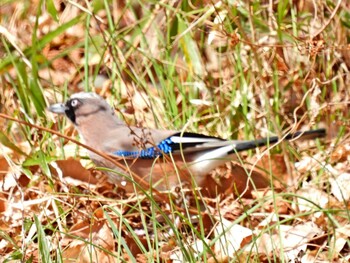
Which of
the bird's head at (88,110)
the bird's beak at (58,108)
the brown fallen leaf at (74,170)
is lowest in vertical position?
the brown fallen leaf at (74,170)

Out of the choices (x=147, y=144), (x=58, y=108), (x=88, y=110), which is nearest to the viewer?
(x=147, y=144)

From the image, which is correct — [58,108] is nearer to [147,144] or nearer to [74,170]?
[74,170]

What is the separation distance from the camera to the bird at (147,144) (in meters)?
5.03

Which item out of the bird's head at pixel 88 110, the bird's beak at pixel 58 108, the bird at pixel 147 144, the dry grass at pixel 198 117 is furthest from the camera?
the bird's head at pixel 88 110

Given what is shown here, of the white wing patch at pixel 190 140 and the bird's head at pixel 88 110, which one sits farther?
the bird's head at pixel 88 110

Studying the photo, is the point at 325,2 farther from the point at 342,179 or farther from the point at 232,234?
the point at 232,234

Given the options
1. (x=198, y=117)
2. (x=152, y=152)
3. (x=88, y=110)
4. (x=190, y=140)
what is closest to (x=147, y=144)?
(x=152, y=152)

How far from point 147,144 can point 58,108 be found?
655 mm

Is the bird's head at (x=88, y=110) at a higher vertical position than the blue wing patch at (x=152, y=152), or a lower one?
higher

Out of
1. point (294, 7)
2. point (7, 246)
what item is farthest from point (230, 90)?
point (7, 246)

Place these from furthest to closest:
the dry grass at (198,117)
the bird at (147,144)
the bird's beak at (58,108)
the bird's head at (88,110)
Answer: the bird's head at (88,110) → the bird's beak at (58,108) → the bird at (147,144) → the dry grass at (198,117)

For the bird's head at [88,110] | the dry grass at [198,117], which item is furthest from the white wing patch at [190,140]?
the bird's head at [88,110]

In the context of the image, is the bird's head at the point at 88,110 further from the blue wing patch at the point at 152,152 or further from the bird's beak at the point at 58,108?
the blue wing patch at the point at 152,152

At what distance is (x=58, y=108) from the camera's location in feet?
17.9
